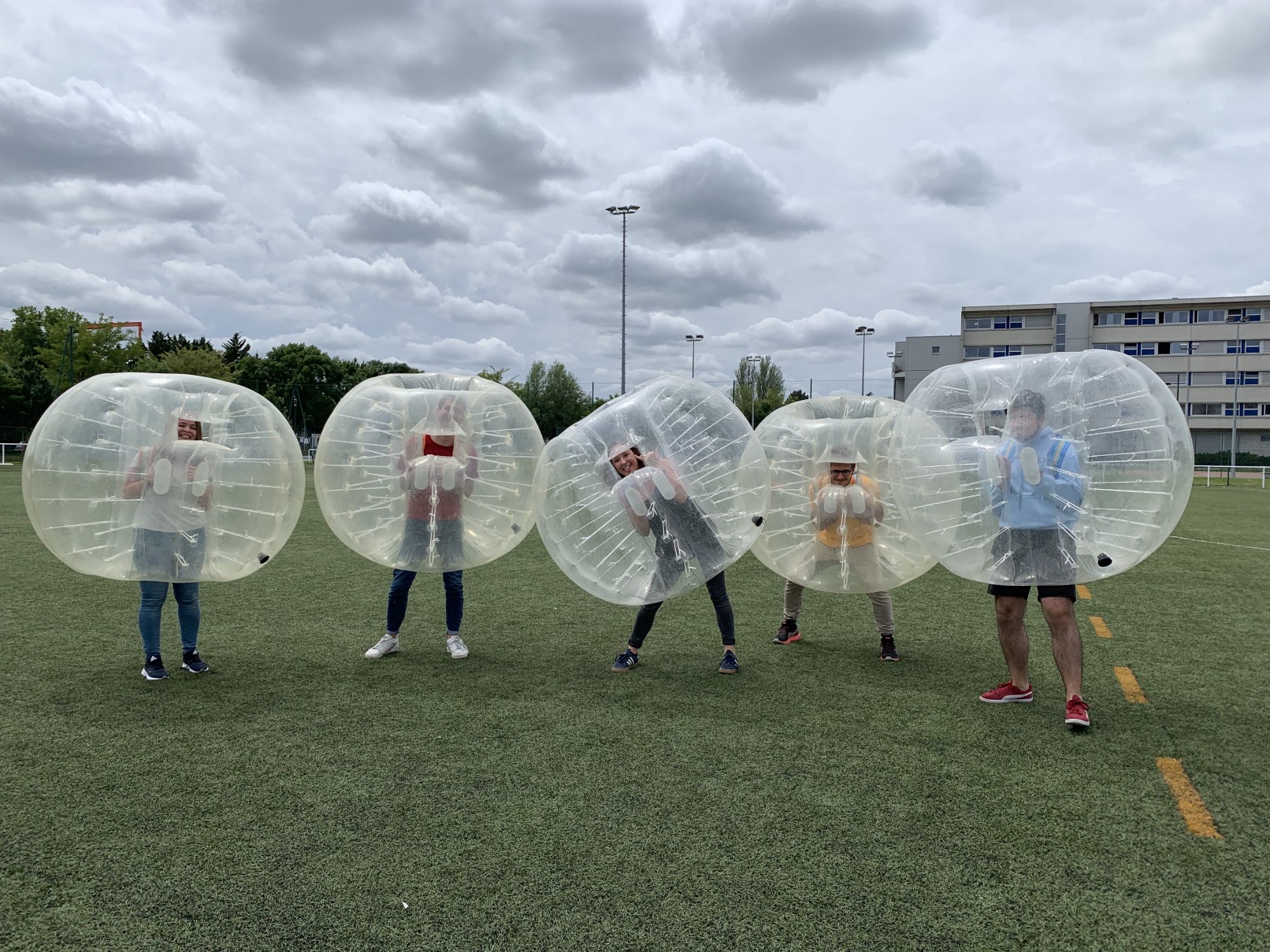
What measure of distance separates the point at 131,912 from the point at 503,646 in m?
3.41

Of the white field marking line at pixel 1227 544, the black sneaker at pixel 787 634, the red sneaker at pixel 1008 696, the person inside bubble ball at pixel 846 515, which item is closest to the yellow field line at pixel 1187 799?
the red sneaker at pixel 1008 696

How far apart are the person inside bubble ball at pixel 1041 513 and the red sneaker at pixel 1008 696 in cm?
39

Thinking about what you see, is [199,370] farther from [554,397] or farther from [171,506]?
[171,506]

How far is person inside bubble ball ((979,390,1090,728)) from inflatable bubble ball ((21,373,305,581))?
394 centimetres

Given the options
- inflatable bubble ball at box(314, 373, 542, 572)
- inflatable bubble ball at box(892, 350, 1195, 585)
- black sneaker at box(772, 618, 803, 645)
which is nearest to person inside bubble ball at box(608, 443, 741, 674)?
inflatable bubble ball at box(314, 373, 542, 572)

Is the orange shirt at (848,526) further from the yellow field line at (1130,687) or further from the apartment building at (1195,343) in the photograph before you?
the apartment building at (1195,343)

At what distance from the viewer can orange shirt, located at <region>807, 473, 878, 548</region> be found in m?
5.20

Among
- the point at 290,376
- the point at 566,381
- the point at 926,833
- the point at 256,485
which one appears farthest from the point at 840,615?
the point at 290,376

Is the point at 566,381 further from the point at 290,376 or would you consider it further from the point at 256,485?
the point at 256,485

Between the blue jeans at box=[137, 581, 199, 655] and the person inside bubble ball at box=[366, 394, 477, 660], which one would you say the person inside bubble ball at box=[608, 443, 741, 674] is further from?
the blue jeans at box=[137, 581, 199, 655]

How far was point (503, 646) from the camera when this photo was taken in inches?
234

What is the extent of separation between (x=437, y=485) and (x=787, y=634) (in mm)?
2779

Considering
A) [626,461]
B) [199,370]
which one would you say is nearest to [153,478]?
[626,461]

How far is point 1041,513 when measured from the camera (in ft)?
13.5
